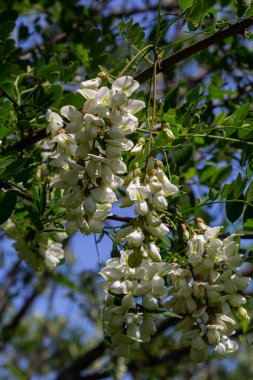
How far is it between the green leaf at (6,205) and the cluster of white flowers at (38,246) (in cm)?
30

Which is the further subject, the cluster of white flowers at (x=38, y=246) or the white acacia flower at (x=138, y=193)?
the cluster of white flowers at (x=38, y=246)

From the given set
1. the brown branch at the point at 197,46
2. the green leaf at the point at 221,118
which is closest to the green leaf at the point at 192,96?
the green leaf at the point at 221,118

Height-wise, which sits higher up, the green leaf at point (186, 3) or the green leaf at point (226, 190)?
the green leaf at point (186, 3)

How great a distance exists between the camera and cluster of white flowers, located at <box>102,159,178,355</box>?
819 mm

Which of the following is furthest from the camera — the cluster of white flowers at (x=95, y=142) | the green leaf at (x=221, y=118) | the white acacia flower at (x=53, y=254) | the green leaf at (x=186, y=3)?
the white acacia flower at (x=53, y=254)

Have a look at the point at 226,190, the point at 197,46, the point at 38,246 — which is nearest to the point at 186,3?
the point at 197,46

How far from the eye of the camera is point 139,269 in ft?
2.85

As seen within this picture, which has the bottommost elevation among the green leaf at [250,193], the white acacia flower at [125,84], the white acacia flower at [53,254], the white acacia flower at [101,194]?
the white acacia flower at [53,254]

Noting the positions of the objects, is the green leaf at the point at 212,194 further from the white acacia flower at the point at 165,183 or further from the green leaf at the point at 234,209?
the white acacia flower at the point at 165,183

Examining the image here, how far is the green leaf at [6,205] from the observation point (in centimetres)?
99

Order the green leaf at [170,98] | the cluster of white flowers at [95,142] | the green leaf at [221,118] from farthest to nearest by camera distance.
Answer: the green leaf at [170,98], the green leaf at [221,118], the cluster of white flowers at [95,142]

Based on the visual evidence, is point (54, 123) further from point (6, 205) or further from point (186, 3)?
point (186, 3)

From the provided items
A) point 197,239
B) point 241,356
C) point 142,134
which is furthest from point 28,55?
point 241,356

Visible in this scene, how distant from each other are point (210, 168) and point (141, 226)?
78 centimetres
